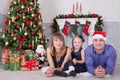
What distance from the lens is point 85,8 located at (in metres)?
5.71

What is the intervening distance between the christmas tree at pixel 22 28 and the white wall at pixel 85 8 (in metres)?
1.11

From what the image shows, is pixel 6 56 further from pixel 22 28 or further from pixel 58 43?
pixel 58 43

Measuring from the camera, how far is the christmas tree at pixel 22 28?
4.47m

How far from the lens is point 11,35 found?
4.50 m

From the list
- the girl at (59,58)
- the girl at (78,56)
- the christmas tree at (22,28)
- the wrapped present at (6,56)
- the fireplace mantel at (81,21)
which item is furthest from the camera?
the fireplace mantel at (81,21)

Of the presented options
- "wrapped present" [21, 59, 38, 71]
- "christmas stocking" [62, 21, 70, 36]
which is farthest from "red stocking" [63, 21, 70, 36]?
"wrapped present" [21, 59, 38, 71]

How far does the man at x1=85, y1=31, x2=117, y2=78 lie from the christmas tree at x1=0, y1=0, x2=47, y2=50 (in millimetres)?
1389

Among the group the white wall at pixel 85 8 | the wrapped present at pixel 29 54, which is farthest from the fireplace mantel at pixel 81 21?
the wrapped present at pixel 29 54

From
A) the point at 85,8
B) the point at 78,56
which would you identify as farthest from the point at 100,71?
the point at 85,8

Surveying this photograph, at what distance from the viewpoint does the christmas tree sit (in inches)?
176

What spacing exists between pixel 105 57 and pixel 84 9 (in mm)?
2440

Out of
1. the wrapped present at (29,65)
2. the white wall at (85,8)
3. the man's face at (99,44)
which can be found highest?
the white wall at (85,8)

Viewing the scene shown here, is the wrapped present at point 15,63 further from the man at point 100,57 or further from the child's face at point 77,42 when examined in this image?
the man at point 100,57

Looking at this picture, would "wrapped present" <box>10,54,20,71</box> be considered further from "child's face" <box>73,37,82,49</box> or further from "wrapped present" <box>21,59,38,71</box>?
"child's face" <box>73,37,82,49</box>
